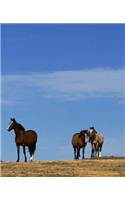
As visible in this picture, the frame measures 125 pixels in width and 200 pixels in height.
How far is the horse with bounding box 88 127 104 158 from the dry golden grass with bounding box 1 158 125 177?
158mm

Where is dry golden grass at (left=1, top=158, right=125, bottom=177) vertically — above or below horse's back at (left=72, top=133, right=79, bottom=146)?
below

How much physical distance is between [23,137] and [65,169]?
3.12 feet

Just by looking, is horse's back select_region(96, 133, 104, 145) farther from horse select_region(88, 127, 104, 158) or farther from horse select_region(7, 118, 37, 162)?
horse select_region(7, 118, 37, 162)

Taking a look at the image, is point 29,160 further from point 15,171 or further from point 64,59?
point 64,59

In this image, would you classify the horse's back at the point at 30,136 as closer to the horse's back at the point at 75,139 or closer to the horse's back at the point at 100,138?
the horse's back at the point at 75,139

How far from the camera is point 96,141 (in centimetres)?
1252

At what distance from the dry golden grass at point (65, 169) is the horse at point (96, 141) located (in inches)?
6.2

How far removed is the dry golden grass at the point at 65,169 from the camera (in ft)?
40.2

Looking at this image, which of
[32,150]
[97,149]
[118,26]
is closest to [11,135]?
[32,150]

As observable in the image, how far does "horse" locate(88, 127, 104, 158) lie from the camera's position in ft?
40.3

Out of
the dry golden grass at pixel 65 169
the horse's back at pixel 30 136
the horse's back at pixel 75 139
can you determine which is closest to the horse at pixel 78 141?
the horse's back at pixel 75 139

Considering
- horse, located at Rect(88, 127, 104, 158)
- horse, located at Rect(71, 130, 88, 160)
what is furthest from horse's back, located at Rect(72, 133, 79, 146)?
horse, located at Rect(88, 127, 104, 158)

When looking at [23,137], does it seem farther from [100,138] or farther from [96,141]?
[100,138]

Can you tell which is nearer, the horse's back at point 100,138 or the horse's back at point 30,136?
the horse's back at point 100,138
